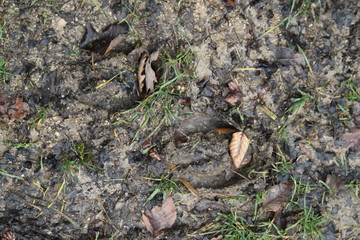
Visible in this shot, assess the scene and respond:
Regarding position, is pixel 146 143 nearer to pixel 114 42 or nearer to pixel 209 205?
pixel 209 205

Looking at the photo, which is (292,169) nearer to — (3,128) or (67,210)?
(67,210)

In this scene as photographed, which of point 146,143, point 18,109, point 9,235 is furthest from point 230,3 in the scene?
point 9,235

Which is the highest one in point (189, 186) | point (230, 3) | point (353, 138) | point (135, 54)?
point (230, 3)

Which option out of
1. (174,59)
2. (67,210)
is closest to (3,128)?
(67,210)

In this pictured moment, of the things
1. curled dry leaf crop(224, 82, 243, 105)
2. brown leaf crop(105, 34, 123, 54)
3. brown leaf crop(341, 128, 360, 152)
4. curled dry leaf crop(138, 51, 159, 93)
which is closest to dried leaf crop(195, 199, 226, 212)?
curled dry leaf crop(224, 82, 243, 105)

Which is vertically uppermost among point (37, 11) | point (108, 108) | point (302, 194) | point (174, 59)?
point (37, 11)

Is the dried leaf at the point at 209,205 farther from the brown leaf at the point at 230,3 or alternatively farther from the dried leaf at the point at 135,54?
the brown leaf at the point at 230,3
